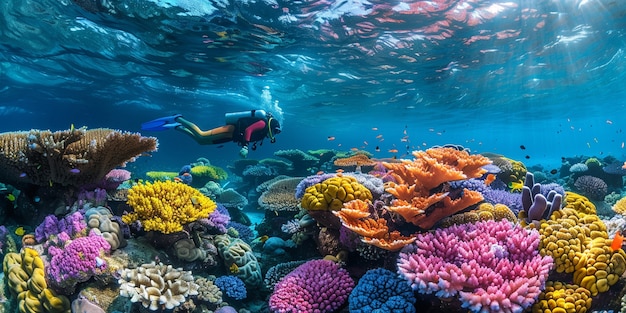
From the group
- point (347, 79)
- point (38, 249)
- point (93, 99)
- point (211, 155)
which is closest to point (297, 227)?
point (38, 249)

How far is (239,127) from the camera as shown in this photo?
721cm

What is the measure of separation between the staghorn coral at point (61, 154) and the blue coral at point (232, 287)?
2.50 metres

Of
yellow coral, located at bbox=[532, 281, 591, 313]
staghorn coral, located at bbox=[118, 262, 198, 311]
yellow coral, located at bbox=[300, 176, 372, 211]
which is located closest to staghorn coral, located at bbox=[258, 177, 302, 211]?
yellow coral, located at bbox=[300, 176, 372, 211]

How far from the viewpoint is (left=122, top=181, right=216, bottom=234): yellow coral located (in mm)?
4492

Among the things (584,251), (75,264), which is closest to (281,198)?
(75,264)

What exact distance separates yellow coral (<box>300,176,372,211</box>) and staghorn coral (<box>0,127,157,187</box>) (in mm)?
2772

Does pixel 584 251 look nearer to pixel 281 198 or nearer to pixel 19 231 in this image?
pixel 281 198

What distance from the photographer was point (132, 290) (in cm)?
365

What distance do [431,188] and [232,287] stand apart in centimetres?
331

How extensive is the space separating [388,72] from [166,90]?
19.8 meters

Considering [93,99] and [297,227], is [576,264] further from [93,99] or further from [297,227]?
[93,99]

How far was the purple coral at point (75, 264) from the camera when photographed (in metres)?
3.89

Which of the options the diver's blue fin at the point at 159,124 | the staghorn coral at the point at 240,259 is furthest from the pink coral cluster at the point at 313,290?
the diver's blue fin at the point at 159,124

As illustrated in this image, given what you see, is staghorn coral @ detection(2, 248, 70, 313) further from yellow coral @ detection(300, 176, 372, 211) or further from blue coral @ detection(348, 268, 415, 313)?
blue coral @ detection(348, 268, 415, 313)
